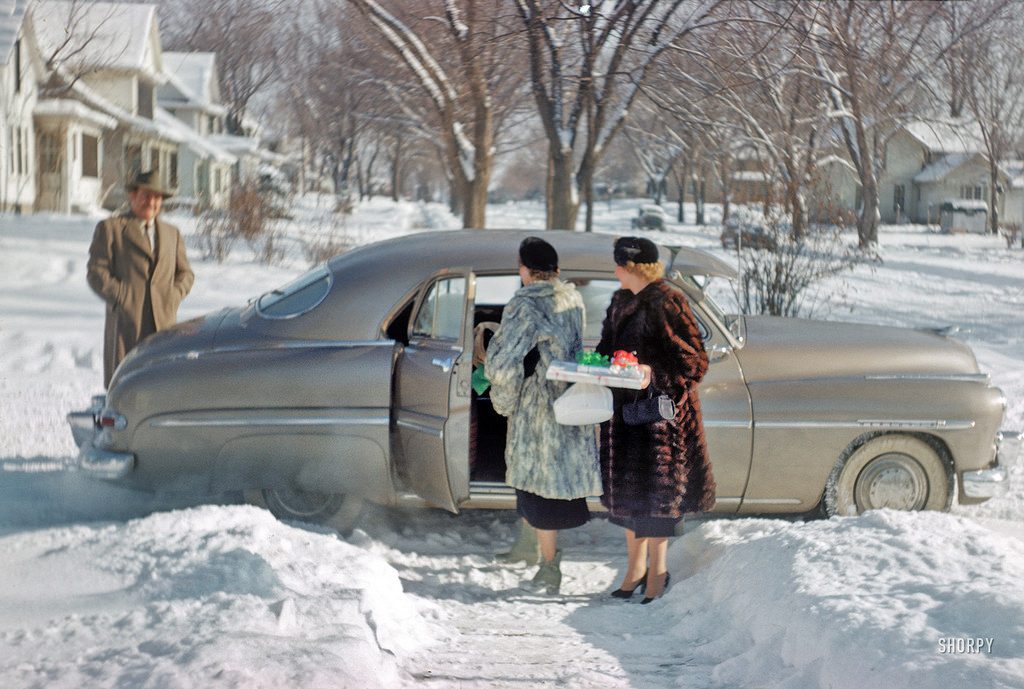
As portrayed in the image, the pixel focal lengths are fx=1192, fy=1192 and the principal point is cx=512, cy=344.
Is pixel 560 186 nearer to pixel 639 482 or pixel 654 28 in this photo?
pixel 654 28

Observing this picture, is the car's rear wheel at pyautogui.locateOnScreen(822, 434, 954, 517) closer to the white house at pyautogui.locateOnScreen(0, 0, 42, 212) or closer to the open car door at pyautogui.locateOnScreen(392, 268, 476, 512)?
the open car door at pyautogui.locateOnScreen(392, 268, 476, 512)

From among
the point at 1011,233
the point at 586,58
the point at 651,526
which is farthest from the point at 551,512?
the point at 1011,233

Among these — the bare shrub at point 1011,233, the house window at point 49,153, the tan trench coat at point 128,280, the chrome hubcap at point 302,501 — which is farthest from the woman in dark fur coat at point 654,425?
the house window at point 49,153

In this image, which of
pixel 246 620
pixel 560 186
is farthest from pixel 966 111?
pixel 246 620

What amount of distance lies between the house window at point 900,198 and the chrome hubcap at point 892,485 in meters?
55.6

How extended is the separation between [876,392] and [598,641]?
7.32ft

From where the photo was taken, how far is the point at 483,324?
19.6ft

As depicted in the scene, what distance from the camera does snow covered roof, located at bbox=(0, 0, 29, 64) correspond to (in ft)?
43.2

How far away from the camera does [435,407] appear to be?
5984 mm

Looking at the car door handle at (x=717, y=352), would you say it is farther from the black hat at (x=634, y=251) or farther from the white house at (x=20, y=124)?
the white house at (x=20, y=124)

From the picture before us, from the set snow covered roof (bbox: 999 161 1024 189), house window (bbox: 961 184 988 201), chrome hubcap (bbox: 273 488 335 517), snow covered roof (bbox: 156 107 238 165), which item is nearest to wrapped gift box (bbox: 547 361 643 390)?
chrome hubcap (bbox: 273 488 335 517)

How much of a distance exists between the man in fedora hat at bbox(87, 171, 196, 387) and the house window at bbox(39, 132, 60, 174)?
98.0ft

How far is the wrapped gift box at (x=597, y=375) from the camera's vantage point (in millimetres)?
5062

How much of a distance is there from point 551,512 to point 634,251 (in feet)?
4.32
